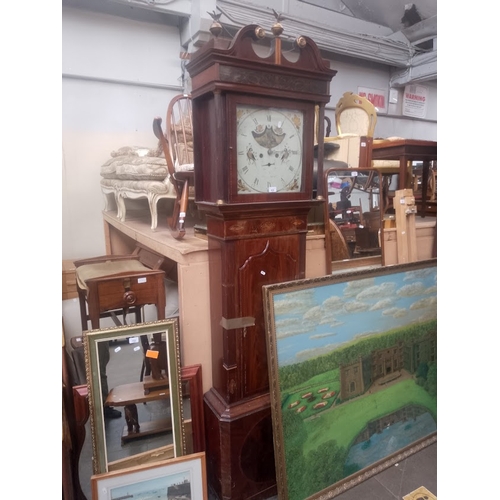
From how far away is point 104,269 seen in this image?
1530 millimetres

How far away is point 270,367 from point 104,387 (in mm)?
560

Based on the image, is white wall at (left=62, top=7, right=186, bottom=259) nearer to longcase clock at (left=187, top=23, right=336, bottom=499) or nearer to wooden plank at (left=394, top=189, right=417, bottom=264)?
longcase clock at (left=187, top=23, right=336, bottom=499)

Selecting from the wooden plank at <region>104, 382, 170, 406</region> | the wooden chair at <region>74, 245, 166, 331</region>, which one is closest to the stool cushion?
the wooden chair at <region>74, 245, 166, 331</region>

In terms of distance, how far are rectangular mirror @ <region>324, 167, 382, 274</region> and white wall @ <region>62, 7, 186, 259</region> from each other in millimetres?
1078

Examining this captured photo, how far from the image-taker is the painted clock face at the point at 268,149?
1132mm

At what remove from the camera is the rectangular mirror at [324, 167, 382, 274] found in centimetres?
161

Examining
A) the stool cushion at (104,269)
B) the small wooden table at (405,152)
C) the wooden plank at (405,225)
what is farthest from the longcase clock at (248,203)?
the small wooden table at (405,152)

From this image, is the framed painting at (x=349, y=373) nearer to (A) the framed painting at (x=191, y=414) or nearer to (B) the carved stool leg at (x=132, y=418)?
(A) the framed painting at (x=191, y=414)

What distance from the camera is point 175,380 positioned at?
4.25 ft

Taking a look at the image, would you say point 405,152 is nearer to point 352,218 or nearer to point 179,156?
point 352,218

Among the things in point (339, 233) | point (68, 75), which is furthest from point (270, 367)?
point (68, 75)

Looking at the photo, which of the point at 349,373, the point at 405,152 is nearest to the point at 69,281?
the point at 349,373
